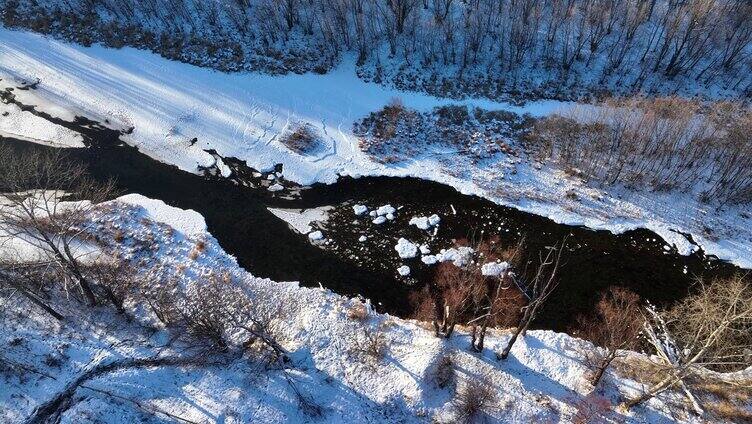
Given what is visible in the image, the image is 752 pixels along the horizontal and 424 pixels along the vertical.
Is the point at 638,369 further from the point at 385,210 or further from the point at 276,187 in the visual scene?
the point at 276,187

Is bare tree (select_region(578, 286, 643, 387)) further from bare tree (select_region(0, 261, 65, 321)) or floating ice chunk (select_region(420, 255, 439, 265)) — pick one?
bare tree (select_region(0, 261, 65, 321))

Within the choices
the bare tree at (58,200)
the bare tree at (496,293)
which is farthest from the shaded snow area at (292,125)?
the bare tree at (58,200)

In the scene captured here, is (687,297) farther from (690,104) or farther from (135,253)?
(135,253)

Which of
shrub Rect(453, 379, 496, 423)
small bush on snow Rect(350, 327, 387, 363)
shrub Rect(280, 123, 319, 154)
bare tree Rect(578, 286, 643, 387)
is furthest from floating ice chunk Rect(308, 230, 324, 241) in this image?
bare tree Rect(578, 286, 643, 387)

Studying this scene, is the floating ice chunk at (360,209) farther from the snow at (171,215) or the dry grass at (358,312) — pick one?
the snow at (171,215)

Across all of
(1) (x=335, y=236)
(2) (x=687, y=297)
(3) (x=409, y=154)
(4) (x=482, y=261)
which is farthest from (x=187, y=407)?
(2) (x=687, y=297)

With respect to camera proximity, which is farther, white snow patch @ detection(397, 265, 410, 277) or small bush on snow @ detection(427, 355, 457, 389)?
white snow patch @ detection(397, 265, 410, 277)

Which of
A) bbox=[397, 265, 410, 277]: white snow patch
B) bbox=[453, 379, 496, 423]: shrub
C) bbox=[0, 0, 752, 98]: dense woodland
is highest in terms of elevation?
bbox=[0, 0, 752, 98]: dense woodland
